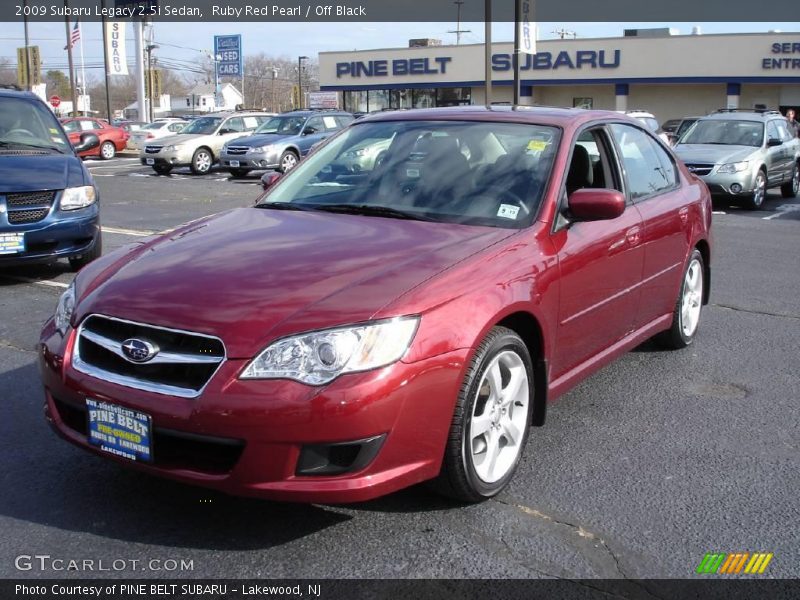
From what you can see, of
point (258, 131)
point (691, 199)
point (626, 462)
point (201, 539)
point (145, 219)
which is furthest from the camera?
point (258, 131)

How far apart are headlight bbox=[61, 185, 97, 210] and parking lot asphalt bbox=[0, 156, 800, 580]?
109 inches

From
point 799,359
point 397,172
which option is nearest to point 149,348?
point 397,172

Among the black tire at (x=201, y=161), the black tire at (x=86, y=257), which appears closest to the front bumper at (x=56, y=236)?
the black tire at (x=86, y=257)

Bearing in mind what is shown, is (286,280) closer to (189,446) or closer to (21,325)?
(189,446)

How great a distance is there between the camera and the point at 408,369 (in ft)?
9.94

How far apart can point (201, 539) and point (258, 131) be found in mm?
20254

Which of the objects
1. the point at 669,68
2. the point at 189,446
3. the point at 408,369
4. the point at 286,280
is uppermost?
the point at 669,68

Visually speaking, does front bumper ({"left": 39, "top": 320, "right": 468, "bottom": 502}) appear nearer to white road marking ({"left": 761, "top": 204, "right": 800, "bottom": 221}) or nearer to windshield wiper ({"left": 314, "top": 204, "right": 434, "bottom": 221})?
windshield wiper ({"left": 314, "top": 204, "right": 434, "bottom": 221})

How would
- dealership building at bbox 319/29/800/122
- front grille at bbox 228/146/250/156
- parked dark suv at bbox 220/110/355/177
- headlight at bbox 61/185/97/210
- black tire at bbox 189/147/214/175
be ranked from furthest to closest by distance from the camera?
dealership building at bbox 319/29/800/122 → black tire at bbox 189/147/214/175 → front grille at bbox 228/146/250/156 → parked dark suv at bbox 220/110/355/177 → headlight at bbox 61/185/97/210

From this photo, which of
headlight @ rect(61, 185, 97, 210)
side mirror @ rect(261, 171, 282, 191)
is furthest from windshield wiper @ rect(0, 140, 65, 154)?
side mirror @ rect(261, 171, 282, 191)

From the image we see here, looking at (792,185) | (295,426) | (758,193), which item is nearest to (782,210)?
(758,193)

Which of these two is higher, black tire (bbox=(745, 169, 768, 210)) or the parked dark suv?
the parked dark suv

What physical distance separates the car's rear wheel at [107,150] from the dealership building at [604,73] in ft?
56.0

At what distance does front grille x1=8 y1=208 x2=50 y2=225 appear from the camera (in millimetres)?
7445
